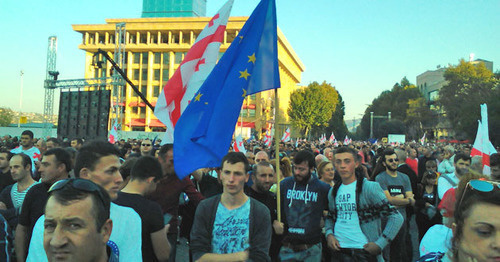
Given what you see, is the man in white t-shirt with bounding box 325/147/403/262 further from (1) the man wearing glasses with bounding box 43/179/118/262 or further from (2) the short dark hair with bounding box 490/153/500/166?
(1) the man wearing glasses with bounding box 43/179/118/262

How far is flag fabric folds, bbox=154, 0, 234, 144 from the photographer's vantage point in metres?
6.41

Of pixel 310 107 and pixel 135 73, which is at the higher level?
pixel 135 73

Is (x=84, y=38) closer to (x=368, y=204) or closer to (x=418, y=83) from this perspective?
(x=368, y=204)

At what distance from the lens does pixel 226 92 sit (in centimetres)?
444

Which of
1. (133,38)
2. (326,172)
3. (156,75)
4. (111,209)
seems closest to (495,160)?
(326,172)

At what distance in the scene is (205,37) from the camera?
22.0ft

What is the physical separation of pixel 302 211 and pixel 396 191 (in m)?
2.58

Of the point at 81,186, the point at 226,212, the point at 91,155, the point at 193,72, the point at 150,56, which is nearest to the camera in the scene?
the point at 81,186

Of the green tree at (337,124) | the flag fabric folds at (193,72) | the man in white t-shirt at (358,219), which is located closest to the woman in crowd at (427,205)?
the man in white t-shirt at (358,219)

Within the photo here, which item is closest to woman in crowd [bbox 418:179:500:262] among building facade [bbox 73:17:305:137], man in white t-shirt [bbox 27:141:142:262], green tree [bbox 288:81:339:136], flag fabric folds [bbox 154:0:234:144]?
man in white t-shirt [bbox 27:141:142:262]

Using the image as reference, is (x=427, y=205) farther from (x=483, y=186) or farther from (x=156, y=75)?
(x=156, y=75)

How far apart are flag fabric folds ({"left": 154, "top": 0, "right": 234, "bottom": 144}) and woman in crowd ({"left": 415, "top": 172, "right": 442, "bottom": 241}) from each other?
416 cm

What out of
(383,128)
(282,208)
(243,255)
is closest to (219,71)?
(282,208)

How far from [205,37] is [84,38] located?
2650 inches
